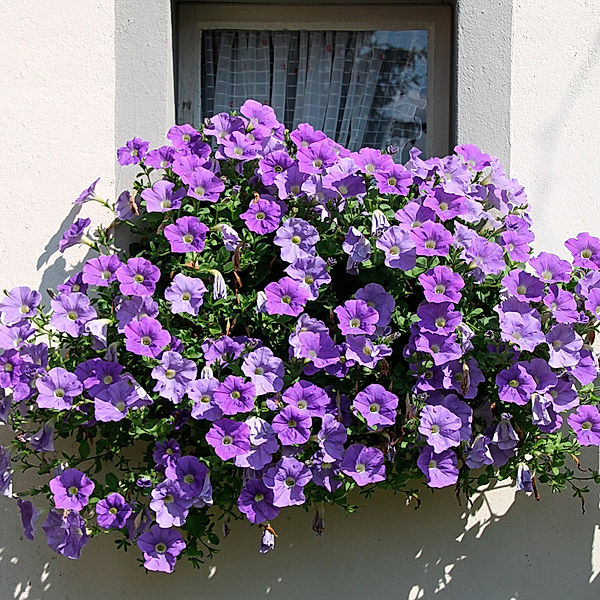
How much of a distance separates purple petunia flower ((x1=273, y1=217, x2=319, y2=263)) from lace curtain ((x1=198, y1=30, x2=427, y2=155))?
2.53 feet

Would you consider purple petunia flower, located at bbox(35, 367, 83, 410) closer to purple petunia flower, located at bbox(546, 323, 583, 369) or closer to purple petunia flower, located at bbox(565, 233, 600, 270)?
purple petunia flower, located at bbox(546, 323, 583, 369)

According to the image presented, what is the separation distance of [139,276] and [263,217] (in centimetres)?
42

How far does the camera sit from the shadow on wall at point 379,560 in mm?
3074

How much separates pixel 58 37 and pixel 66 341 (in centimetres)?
108

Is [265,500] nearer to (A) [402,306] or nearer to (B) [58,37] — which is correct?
(A) [402,306]

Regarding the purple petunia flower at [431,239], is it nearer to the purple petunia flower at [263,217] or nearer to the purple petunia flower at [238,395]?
the purple petunia flower at [263,217]

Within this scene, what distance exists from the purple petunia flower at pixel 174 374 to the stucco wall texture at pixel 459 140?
65 cm

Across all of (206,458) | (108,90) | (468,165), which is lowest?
(206,458)

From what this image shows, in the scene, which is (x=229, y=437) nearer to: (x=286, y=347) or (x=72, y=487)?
(x=286, y=347)

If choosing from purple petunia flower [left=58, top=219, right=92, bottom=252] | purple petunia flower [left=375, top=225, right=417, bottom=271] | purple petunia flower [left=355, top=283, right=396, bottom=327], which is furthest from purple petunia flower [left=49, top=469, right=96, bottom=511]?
purple petunia flower [left=375, top=225, right=417, bottom=271]

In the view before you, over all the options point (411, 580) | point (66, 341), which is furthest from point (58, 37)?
point (411, 580)

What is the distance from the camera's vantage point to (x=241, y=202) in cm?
300

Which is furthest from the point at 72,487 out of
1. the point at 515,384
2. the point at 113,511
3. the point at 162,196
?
the point at 515,384

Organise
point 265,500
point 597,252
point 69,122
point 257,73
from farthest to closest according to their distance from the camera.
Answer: point 257,73 → point 69,122 → point 597,252 → point 265,500
